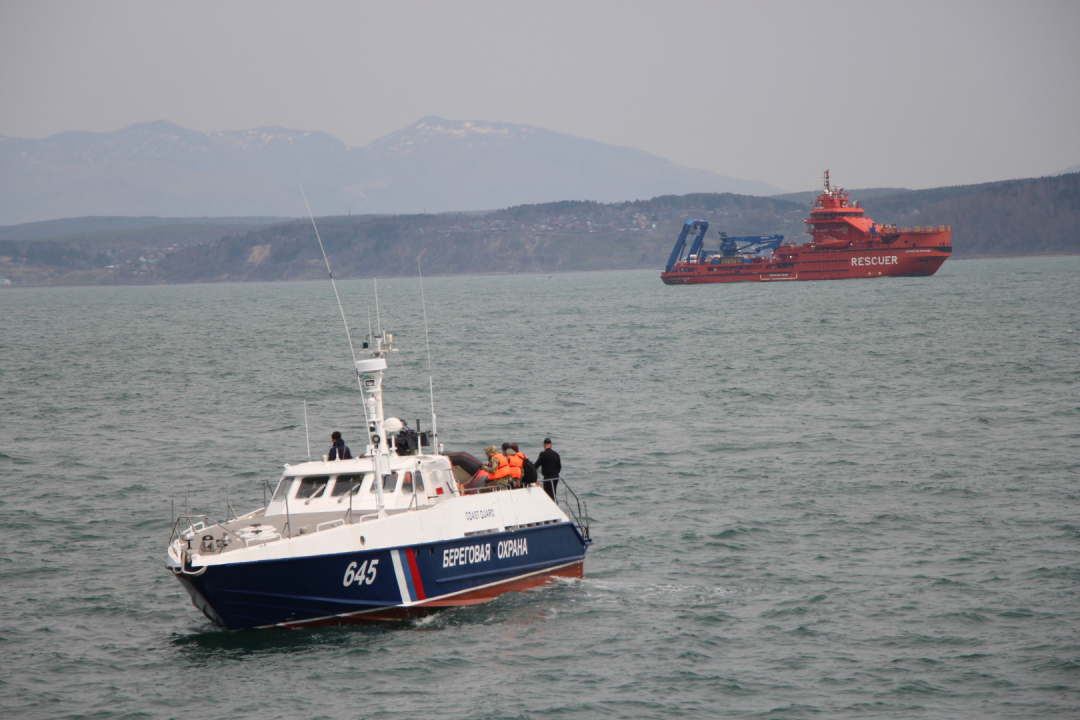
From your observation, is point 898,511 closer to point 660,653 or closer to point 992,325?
point 660,653

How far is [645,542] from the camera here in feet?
70.4

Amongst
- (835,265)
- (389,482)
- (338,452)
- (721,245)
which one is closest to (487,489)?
(389,482)

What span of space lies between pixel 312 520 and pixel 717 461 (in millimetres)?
15422

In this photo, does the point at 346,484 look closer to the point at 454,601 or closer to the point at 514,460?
the point at 454,601

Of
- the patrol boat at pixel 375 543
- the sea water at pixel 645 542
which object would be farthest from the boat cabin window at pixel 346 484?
the sea water at pixel 645 542

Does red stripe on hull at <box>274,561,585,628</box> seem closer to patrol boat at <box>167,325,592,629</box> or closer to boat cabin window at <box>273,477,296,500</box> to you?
patrol boat at <box>167,325,592,629</box>

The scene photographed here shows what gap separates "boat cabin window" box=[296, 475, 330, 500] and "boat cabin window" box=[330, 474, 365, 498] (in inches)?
7.5

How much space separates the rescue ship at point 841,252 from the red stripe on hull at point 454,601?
119654 mm

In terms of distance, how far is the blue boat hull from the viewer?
15.0 meters

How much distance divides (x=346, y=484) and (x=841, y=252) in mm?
128801

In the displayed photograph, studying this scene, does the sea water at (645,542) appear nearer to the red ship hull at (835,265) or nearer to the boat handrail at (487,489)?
the boat handrail at (487,489)

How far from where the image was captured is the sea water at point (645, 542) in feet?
46.5

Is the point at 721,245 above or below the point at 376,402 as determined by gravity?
above

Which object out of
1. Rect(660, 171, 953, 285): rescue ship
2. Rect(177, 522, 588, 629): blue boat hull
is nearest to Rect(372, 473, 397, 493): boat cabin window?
Rect(177, 522, 588, 629): blue boat hull
